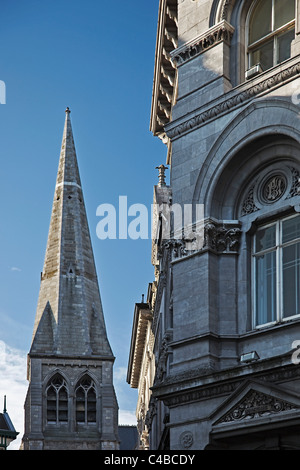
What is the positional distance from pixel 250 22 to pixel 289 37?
6.87 feet

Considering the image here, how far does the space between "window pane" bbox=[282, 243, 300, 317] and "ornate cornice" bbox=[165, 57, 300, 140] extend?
4560mm

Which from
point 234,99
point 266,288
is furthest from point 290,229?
point 234,99

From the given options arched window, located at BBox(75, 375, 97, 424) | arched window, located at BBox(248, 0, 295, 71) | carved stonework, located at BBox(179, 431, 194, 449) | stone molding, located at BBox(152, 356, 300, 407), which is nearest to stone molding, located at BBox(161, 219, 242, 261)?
stone molding, located at BBox(152, 356, 300, 407)

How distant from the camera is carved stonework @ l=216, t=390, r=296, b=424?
25797 mm

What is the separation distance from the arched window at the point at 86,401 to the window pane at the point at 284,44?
6187 cm

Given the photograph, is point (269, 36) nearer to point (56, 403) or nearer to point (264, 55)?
point (264, 55)

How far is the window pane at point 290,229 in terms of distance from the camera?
92.2 ft

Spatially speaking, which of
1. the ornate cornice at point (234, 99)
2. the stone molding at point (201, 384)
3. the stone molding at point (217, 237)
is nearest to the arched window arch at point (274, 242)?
the stone molding at point (217, 237)

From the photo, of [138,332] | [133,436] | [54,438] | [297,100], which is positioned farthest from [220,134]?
[133,436]

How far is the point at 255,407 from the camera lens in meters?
26.4

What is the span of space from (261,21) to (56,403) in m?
61.6

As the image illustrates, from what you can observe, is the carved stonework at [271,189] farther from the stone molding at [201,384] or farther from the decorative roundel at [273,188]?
the stone molding at [201,384]

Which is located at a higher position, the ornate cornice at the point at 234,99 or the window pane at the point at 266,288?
the ornate cornice at the point at 234,99
